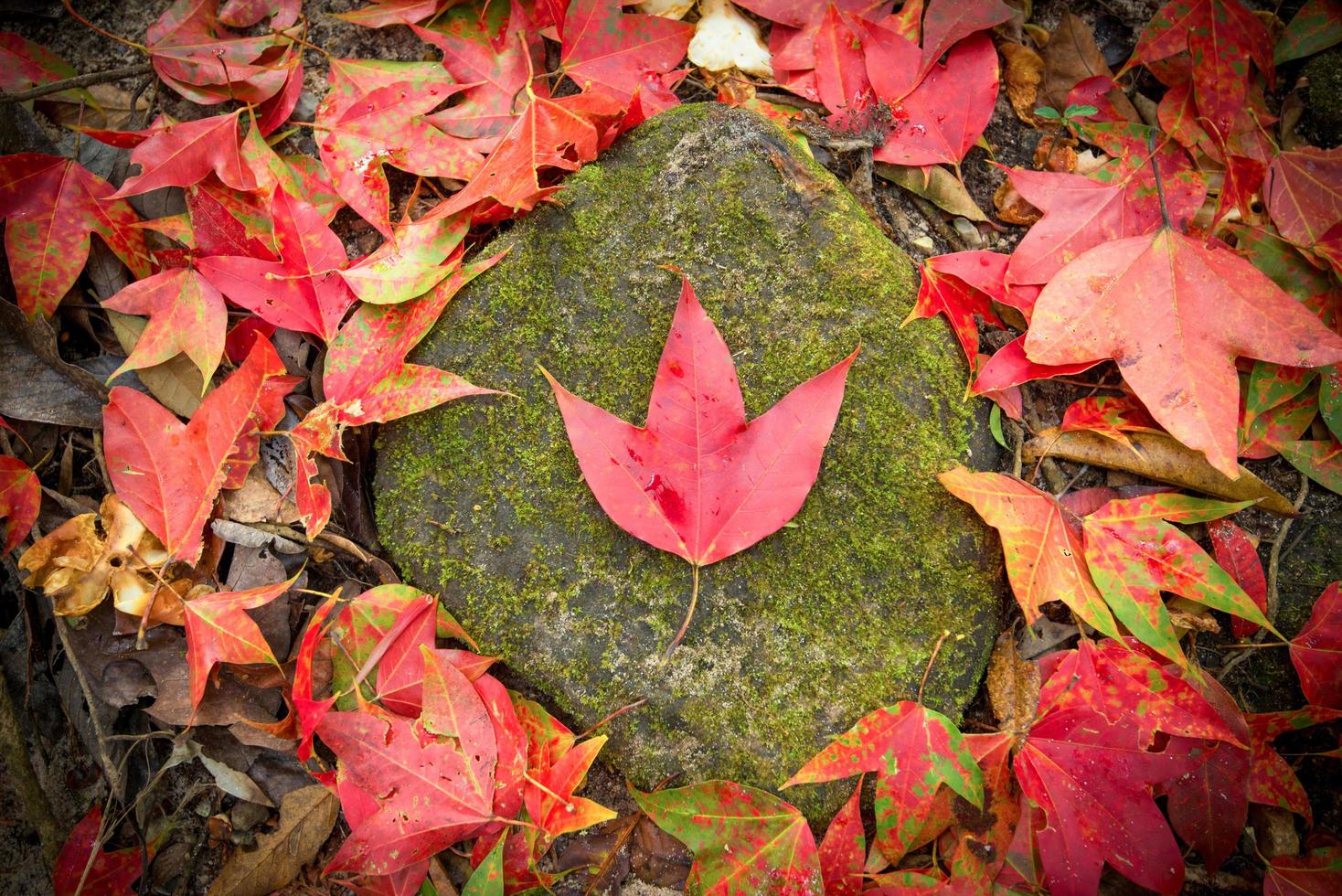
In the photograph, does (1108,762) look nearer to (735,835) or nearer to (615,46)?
(735,835)

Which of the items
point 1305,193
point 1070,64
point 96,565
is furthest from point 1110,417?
point 96,565

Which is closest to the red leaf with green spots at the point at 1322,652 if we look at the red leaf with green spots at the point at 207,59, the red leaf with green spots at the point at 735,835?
the red leaf with green spots at the point at 735,835

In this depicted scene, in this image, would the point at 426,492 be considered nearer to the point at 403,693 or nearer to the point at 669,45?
the point at 403,693

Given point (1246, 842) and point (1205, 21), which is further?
point (1205, 21)

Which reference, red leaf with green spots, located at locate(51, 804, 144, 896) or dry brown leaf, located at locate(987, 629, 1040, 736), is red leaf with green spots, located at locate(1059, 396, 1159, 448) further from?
red leaf with green spots, located at locate(51, 804, 144, 896)

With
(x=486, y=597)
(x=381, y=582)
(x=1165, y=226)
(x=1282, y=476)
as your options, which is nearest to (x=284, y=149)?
(x=381, y=582)

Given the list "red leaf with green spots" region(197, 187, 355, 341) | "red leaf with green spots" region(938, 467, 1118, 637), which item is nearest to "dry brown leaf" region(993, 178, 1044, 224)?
"red leaf with green spots" region(938, 467, 1118, 637)
